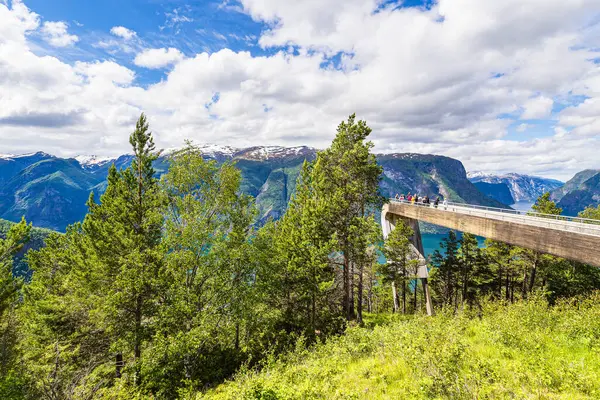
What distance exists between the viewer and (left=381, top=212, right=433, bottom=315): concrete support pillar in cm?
2711

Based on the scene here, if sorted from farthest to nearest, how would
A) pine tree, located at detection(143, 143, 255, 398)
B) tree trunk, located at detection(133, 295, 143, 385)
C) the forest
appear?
tree trunk, located at detection(133, 295, 143, 385), pine tree, located at detection(143, 143, 255, 398), the forest

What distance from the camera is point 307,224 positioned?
19.3 meters

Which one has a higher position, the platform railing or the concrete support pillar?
the platform railing

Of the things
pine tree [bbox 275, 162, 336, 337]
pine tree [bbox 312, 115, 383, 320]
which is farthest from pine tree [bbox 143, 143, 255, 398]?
pine tree [bbox 312, 115, 383, 320]

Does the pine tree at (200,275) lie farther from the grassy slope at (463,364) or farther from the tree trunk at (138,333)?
the grassy slope at (463,364)

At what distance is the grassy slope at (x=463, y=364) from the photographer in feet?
19.6

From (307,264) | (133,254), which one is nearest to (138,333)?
(133,254)

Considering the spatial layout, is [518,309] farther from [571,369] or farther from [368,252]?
[368,252]

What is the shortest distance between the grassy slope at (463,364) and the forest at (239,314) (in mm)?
60

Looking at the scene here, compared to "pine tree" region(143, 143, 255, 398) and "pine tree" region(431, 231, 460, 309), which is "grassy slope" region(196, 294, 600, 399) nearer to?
"pine tree" region(143, 143, 255, 398)

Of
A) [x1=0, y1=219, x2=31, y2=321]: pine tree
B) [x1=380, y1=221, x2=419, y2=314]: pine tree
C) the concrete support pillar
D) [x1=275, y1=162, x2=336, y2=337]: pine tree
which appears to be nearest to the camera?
[x1=0, y1=219, x2=31, y2=321]: pine tree

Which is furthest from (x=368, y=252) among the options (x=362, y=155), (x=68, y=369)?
(x=68, y=369)

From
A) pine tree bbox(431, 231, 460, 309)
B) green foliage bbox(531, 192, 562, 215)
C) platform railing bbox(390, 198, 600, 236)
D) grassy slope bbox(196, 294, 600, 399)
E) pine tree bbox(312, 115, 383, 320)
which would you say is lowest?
pine tree bbox(431, 231, 460, 309)

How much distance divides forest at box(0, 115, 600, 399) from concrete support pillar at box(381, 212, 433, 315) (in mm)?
7110
